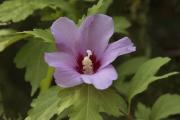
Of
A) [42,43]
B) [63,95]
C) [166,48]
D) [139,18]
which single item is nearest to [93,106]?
[63,95]

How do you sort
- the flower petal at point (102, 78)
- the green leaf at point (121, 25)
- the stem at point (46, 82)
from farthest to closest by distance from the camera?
the green leaf at point (121, 25) < the stem at point (46, 82) < the flower petal at point (102, 78)

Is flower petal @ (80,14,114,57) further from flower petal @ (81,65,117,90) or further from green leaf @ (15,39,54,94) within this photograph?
green leaf @ (15,39,54,94)

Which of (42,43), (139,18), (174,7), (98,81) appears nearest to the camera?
(98,81)

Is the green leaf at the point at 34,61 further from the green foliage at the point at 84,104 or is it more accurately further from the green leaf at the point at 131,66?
the green leaf at the point at 131,66

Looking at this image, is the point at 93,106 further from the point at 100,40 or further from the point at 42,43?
the point at 42,43

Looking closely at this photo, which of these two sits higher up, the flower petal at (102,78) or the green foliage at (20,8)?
the flower petal at (102,78)

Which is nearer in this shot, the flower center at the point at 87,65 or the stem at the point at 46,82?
the flower center at the point at 87,65

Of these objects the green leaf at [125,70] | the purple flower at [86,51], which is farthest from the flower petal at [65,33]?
the green leaf at [125,70]
